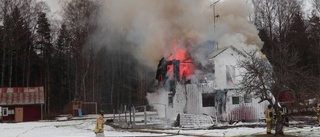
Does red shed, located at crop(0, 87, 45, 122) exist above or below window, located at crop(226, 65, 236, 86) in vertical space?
below

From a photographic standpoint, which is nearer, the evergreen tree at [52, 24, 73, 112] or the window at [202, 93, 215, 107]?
the window at [202, 93, 215, 107]

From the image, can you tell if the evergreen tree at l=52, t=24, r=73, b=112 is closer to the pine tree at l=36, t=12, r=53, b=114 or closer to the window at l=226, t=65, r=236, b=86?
the pine tree at l=36, t=12, r=53, b=114

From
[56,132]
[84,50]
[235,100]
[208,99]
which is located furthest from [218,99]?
[84,50]

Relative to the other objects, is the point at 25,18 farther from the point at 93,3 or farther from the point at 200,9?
the point at 200,9

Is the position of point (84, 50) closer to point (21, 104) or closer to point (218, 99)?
point (21, 104)

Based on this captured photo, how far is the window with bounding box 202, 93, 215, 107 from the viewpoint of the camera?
1102 inches

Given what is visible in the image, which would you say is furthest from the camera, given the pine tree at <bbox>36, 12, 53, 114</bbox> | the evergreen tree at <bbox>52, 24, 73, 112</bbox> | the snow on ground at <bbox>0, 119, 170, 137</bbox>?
the evergreen tree at <bbox>52, 24, 73, 112</bbox>

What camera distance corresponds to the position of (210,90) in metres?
27.9

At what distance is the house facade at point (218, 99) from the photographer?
1097 inches

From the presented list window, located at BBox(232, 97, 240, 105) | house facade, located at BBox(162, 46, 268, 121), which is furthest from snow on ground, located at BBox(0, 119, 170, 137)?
window, located at BBox(232, 97, 240, 105)

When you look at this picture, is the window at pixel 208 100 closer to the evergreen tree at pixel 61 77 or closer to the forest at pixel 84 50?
the forest at pixel 84 50

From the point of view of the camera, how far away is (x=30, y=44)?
179ft

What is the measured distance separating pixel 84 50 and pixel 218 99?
24612mm

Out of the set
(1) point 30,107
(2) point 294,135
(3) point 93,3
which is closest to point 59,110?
(1) point 30,107
